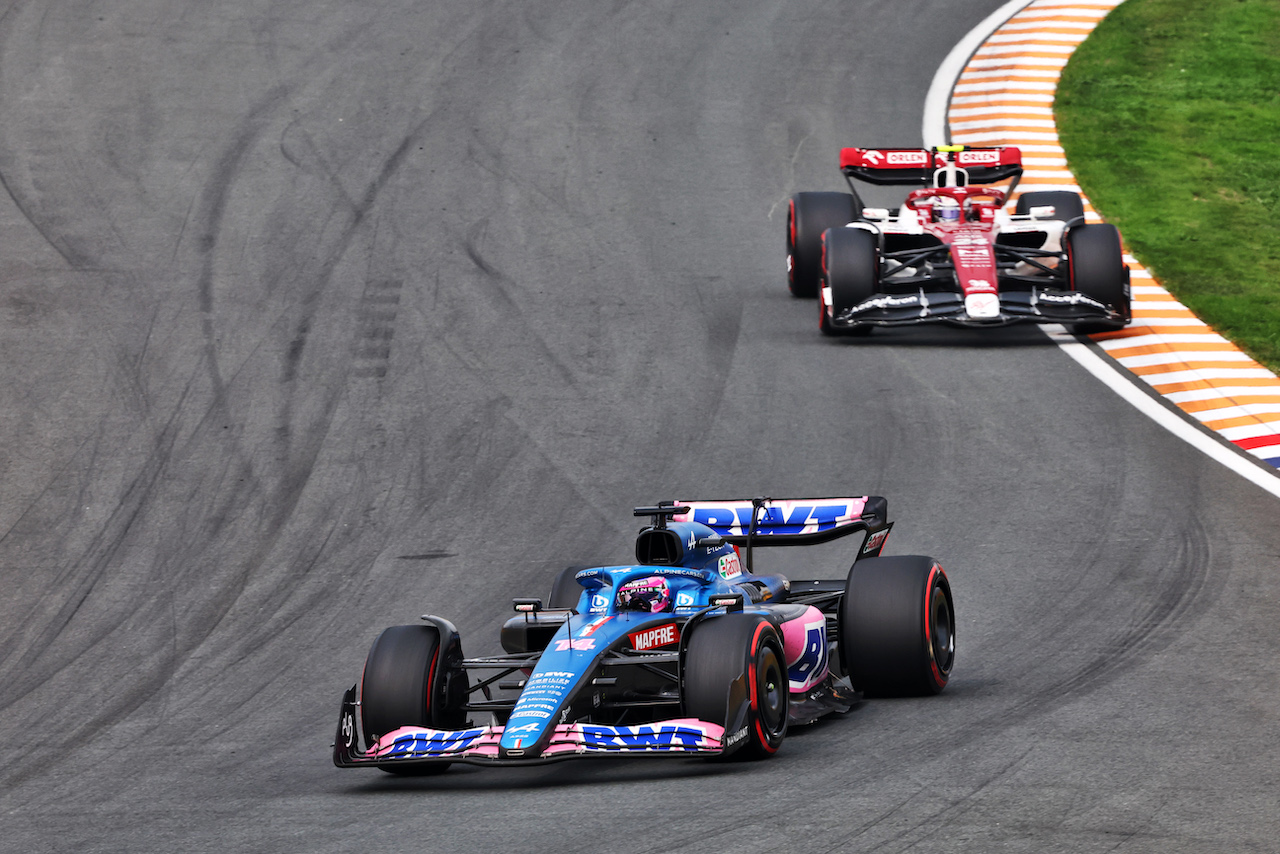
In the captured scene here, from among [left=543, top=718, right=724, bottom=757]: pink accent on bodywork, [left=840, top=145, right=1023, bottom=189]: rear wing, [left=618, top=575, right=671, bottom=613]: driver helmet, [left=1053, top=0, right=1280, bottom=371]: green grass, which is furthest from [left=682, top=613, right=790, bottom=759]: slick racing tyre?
[left=840, top=145, right=1023, bottom=189]: rear wing

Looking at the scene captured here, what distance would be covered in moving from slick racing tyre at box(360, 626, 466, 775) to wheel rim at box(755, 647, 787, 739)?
5.49ft

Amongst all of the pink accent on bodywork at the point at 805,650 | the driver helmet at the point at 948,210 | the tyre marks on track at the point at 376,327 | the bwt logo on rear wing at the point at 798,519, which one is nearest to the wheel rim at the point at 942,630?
the pink accent on bodywork at the point at 805,650

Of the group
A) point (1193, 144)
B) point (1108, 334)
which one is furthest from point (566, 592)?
point (1193, 144)

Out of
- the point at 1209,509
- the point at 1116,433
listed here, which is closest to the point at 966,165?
the point at 1116,433

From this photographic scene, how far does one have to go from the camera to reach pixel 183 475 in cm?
1458

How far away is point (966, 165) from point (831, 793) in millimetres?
11928

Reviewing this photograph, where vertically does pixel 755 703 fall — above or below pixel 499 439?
below

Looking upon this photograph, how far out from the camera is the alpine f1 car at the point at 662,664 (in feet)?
26.0

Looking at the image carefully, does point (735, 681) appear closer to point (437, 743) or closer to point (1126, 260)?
point (437, 743)

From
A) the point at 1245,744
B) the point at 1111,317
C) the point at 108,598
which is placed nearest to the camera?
the point at 1245,744

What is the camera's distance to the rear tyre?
33.8ft

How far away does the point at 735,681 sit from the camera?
7926mm

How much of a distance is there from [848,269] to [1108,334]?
2.94 m

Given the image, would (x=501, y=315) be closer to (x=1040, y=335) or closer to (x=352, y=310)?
(x=352, y=310)
